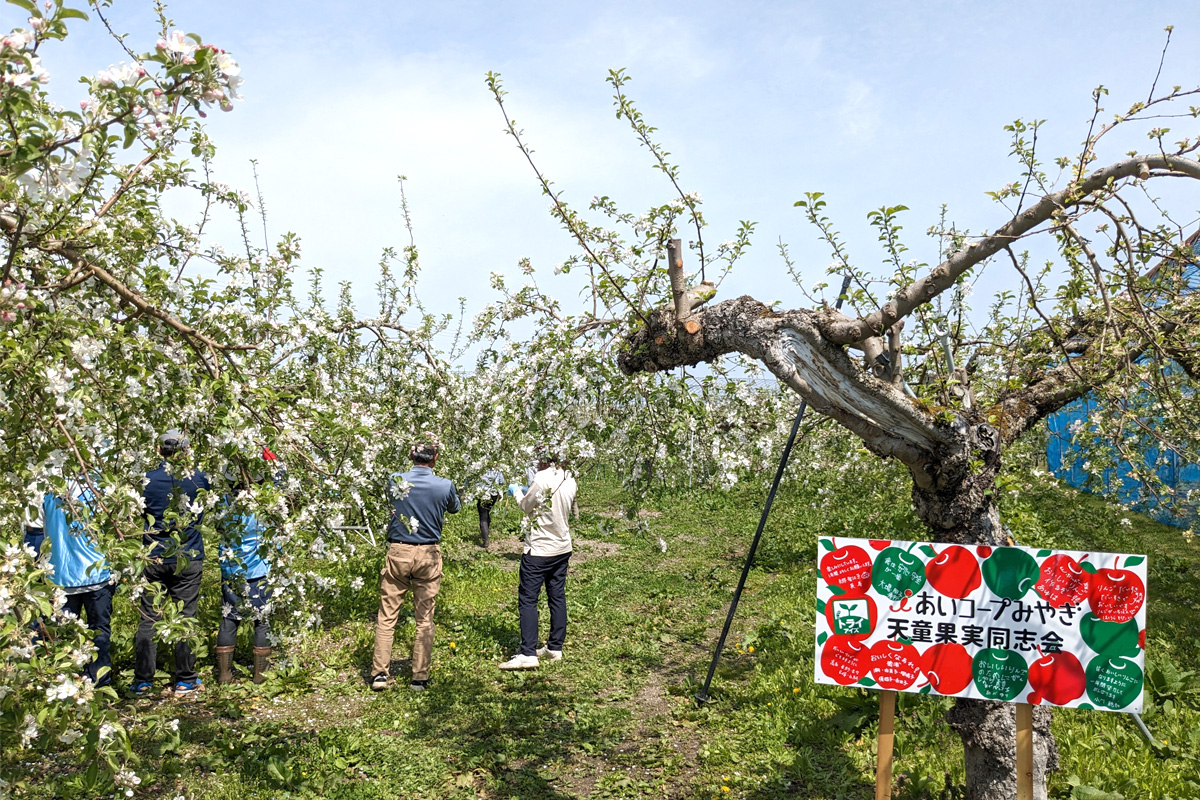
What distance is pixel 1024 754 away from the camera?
11.6ft

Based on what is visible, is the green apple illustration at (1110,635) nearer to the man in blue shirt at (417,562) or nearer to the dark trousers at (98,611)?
the man in blue shirt at (417,562)

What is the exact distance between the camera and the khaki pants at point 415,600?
19.9 ft

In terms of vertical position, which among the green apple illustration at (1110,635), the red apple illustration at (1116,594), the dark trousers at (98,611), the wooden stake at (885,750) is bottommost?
the wooden stake at (885,750)

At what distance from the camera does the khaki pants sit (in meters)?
6.07

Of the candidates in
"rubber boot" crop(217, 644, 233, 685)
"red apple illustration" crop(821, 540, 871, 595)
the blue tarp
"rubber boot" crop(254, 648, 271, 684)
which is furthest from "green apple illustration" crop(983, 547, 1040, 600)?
"rubber boot" crop(217, 644, 233, 685)

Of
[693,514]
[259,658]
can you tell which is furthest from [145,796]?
[693,514]

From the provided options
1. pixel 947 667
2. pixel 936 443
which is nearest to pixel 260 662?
pixel 947 667

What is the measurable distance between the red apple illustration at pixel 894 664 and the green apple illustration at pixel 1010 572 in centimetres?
52

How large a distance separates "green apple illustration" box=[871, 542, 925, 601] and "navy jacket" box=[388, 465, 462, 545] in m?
3.54

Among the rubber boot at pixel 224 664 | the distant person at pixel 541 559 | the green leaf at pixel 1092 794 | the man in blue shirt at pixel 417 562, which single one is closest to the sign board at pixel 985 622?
the green leaf at pixel 1092 794

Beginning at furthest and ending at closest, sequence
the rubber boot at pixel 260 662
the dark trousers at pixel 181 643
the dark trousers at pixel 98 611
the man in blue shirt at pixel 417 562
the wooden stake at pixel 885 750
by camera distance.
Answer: the man in blue shirt at pixel 417 562
the rubber boot at pixel 260 662
the dark trousers at pixel 181 643
the dark trousers at pixel 98 611
the wooden stake at pixel 885 750

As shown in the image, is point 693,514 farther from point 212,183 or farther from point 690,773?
point 212,183

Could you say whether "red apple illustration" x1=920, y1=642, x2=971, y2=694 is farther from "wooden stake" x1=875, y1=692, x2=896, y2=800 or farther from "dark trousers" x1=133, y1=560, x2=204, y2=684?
"dark trousers" x1=133, y1=560, x2=204, y2=684

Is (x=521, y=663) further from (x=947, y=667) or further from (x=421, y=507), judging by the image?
(x=947, y=667)
